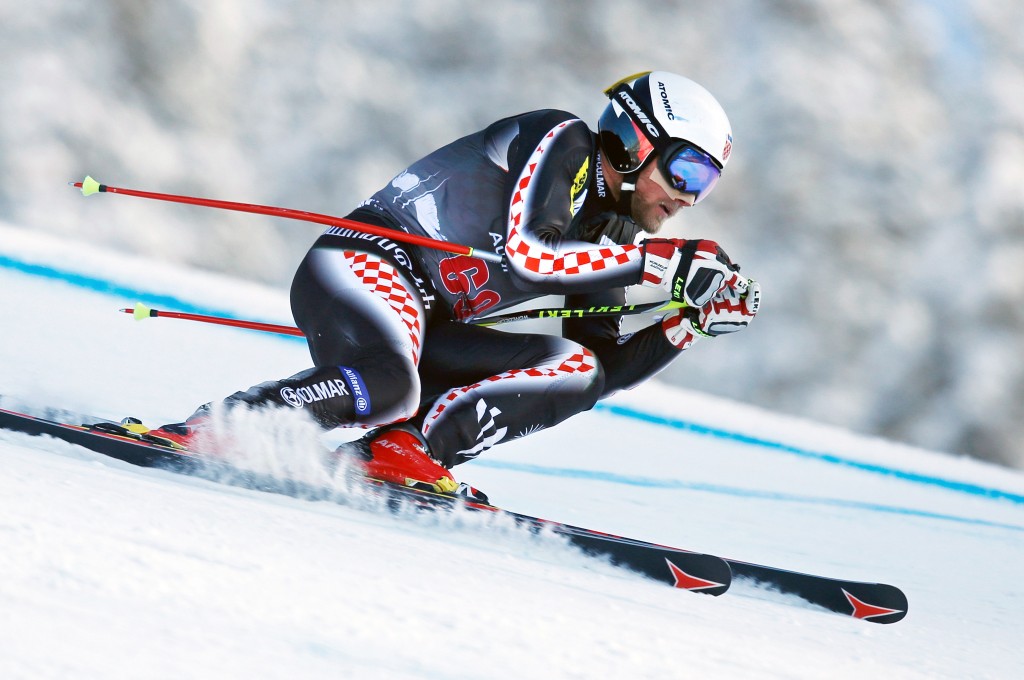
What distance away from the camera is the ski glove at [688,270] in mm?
2227

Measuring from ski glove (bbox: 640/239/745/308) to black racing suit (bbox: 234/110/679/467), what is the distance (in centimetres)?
3

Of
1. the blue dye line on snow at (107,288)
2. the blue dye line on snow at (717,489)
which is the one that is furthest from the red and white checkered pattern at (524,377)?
the blue dye line on snow at (107,288)

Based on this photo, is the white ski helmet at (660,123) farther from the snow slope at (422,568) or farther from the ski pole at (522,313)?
the snow slope at (422,568)

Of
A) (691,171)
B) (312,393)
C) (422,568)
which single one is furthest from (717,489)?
(422,568)

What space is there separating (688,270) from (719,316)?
0.25 m

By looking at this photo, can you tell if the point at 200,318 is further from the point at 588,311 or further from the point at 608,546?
the point at 608,546

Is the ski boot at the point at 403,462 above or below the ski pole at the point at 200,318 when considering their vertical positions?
below

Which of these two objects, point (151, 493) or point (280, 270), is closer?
point (151, 493)

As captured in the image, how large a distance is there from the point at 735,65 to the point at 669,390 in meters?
2.50

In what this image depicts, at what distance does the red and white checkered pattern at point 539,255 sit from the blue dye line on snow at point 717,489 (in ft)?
3.97

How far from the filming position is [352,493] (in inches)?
81.5

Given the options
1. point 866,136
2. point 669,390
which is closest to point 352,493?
point 669,390

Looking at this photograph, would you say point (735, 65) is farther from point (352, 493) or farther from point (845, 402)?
point (352, 493)

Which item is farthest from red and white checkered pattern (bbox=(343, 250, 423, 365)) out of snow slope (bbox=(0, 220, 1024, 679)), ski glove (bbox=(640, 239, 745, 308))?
ski glove (bbox=(640, 239, 745, 308))
